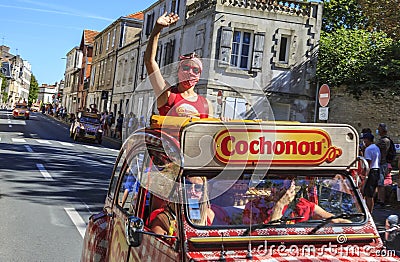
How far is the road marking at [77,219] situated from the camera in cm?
803

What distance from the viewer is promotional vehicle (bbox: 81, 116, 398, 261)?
10.4 ft

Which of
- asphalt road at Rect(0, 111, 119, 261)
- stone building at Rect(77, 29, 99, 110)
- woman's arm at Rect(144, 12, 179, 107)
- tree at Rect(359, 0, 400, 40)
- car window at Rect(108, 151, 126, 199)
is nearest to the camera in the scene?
woman's arm at Rect(144, 12, 179, 107)

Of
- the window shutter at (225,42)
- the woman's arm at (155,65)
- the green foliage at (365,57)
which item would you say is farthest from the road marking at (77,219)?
the window shutter at (225,42)

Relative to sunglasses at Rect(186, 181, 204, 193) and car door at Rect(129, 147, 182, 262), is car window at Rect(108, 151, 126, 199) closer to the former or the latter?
car door at Rect(129, 147, 182, 262)

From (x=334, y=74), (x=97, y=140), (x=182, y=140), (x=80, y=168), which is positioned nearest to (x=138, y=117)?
(x=182, y=140)

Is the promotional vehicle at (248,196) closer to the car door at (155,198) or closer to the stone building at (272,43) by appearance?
the car door at (155,198)

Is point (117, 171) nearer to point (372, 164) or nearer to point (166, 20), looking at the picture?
point (166, 20)

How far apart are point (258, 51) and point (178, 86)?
23.2 m

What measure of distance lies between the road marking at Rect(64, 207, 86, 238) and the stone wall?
1648cm

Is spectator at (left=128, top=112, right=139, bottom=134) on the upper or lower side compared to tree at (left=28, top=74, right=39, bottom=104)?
lower

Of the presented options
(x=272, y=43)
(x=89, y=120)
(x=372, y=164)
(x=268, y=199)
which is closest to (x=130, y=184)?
(x=268, y=199)

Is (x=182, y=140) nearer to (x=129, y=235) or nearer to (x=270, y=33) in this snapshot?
(x=129, y=235)

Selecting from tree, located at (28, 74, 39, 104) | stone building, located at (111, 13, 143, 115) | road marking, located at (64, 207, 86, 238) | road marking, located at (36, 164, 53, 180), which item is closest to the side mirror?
road marking, located at (64, 207, 86, 238)

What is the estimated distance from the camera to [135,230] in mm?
3158
